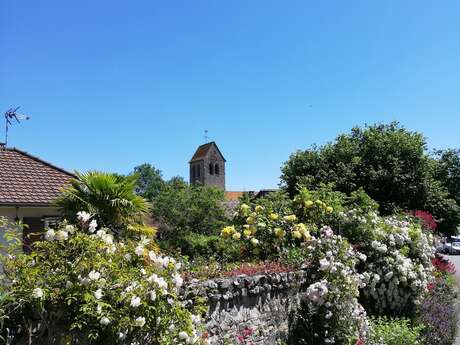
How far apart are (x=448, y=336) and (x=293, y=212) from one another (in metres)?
3.30

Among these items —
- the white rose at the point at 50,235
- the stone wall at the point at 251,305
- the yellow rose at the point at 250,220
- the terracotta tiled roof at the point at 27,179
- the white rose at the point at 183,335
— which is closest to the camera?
the white rose at the point at 50,235

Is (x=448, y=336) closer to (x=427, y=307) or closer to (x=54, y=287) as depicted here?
(x=427, y=307)

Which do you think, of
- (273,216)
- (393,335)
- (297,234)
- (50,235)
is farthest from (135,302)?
(273,216)

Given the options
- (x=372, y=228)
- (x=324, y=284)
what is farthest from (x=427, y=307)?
(x=324, y=284)

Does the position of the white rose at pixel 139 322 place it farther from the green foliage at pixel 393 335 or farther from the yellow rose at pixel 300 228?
the yellow rose at pixel 300 228

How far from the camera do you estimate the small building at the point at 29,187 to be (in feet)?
47.0

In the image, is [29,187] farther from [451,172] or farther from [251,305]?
[451,172]

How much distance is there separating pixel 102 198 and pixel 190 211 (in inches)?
675

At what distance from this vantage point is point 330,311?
5918 mm

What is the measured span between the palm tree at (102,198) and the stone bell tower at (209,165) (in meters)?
68.2

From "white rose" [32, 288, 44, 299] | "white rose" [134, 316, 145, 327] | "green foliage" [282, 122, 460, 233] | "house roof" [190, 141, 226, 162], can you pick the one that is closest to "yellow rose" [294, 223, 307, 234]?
"white rose" [134, 316, 145, 327]

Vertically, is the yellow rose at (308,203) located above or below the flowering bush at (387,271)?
above

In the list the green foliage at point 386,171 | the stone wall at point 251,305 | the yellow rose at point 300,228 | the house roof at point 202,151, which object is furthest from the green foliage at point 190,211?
the house roof at point 202,151

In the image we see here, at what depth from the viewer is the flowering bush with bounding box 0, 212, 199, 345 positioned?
3064 mm
